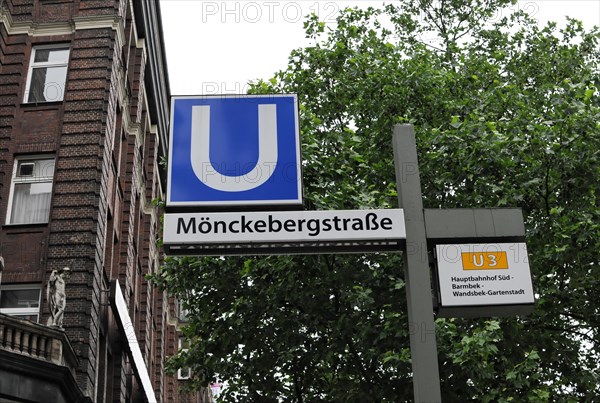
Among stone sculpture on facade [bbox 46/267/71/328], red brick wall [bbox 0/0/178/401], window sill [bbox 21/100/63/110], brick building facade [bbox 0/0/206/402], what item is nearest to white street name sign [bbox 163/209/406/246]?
brick building facade [bbox 0/0/206/402]

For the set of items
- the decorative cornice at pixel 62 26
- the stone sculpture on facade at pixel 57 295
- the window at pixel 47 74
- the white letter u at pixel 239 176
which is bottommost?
the white letter u at pixel 239 176

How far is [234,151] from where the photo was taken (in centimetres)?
704

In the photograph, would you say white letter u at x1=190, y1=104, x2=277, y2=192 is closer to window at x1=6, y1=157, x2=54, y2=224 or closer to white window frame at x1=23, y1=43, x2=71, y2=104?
window at x1=6, y1=157, x2=54, y2=224

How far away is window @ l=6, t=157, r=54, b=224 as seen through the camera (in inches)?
950

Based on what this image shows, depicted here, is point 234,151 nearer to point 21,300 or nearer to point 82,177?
point 21,300

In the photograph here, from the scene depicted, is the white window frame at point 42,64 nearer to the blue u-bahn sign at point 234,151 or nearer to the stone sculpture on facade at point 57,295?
the stone sculpture on facade at point 57,295

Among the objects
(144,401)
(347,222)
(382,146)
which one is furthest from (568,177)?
(144,401)

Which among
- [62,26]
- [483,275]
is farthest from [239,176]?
[62,26]

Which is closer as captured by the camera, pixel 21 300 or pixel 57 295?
pixel 57 295

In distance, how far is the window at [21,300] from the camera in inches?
896

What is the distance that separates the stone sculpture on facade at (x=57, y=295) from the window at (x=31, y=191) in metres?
3.03

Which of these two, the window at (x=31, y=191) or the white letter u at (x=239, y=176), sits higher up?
the window at (x=31, y=191)

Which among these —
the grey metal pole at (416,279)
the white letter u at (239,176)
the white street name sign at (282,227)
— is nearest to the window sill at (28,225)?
the white letter u at (239,176)

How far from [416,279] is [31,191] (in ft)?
65.7
